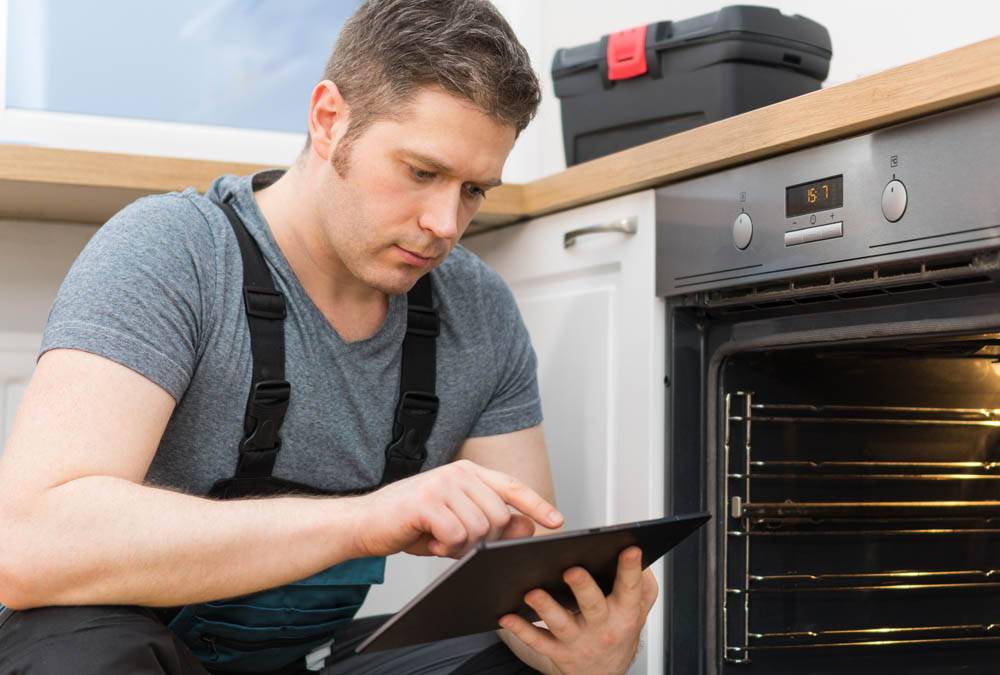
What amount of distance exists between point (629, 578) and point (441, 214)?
0.39 metres

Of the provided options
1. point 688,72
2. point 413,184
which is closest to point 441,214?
point 413,184

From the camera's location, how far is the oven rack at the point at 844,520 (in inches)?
53.5

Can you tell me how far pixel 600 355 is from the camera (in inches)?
59.5

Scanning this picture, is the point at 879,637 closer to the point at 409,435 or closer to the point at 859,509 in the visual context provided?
the point at 859,509

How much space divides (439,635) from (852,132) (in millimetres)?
586

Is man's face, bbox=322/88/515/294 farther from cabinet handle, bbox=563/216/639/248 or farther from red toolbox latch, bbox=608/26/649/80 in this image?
red toolbox latch, bbox=608/26/649/80

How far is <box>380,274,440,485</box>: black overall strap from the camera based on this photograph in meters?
1.34

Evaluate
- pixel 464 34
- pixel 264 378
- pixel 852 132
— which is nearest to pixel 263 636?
pixel 264 378

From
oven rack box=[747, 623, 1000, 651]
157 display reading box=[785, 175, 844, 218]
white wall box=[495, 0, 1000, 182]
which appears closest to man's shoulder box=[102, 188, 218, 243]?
157 display reading box=[785, 175, 844, 218]

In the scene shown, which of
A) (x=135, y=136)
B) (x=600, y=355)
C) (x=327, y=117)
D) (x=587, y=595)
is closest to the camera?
(x=587, y=595)

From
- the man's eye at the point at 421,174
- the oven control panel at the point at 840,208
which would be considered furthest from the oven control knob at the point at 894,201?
the man's eye at the point at 421,174

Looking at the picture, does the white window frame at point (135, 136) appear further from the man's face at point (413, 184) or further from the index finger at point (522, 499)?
the index finger at point (522, 499)

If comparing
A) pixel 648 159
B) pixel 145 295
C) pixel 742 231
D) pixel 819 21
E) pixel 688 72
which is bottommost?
pixel 145 295

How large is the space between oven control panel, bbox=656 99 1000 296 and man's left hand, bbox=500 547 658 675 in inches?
13.3
